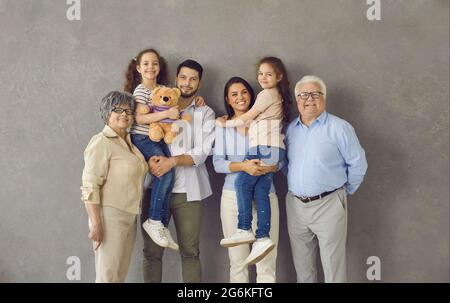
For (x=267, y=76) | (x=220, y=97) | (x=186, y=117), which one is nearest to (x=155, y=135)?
(x=186, y=117)

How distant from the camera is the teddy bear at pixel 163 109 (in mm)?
2869

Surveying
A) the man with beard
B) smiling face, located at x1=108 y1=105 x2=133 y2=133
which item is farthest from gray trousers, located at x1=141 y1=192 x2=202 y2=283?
smiling face, located at x1=108 y1=105 x2=133 y2=133

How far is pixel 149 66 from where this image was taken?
298 centimetres

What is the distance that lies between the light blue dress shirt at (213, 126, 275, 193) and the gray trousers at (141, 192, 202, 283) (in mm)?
240

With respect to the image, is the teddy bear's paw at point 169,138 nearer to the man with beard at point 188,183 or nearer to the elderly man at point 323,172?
the man with beard at point 188,183

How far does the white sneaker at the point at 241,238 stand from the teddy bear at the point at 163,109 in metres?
0.66

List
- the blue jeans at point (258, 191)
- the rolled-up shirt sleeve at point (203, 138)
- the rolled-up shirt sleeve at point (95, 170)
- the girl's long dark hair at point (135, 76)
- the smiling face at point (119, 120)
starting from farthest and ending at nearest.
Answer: the girl's long dark hair at point (135, 76), the rolled-up shirt sleeve at point (203, 138), the blue jeans at point (258, 191), the smiling face at point (119, 120), the rolled-up shirt sleeve at point (95, 170)

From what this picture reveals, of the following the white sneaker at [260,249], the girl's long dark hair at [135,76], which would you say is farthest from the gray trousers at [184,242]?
the girl's long dark hair at [135,76]

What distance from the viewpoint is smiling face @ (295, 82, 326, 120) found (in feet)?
9.34

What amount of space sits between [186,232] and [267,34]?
1.36 m

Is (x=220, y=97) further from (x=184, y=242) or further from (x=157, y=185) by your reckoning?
(x=184, y=242)

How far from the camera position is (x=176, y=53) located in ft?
10.7

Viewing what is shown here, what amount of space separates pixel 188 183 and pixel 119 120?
56 cm

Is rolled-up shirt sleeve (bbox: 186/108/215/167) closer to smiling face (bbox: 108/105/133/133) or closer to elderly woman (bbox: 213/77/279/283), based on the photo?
elderly woman (bbox: 213/77/279/283)
